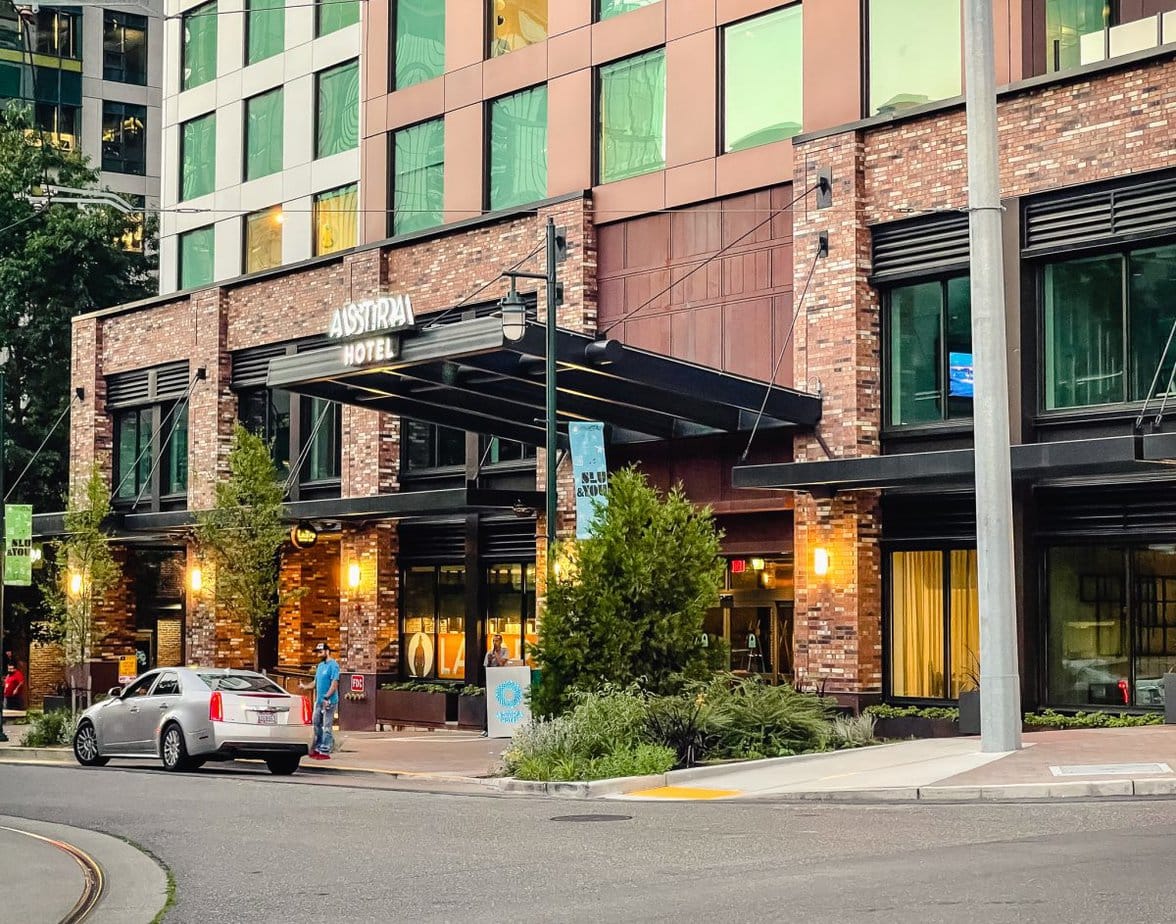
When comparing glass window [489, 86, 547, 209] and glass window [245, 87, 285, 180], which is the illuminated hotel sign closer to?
glass window [489, 86, 547, 209]

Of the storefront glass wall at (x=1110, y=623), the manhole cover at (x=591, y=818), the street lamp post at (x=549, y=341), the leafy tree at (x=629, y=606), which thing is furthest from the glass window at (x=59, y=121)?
the manhole cover at (x=591, y=818)

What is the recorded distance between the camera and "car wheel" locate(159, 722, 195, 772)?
79.6 feet

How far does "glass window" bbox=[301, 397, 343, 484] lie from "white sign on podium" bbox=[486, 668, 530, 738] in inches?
490

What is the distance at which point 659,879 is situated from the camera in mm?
11828

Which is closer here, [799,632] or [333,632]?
[799,632]

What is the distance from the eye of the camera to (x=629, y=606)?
22969 millimetres

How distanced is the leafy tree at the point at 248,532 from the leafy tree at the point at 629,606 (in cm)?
1336

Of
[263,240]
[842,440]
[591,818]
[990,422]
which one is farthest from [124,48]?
[591,818]

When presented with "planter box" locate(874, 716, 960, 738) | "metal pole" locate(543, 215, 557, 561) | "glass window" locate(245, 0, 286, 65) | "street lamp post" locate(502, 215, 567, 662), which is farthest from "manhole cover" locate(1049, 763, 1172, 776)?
"glass window" locate(245, 0, 286, 65)

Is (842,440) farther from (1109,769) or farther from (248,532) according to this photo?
(248,532)

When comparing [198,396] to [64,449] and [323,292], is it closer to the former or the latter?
[323,292]

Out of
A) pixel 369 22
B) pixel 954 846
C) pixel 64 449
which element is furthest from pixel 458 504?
pixel 64 449

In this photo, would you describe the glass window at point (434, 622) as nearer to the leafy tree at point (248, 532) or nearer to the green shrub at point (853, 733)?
the leafy tree at point (248, 532)

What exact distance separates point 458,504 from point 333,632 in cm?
1013
